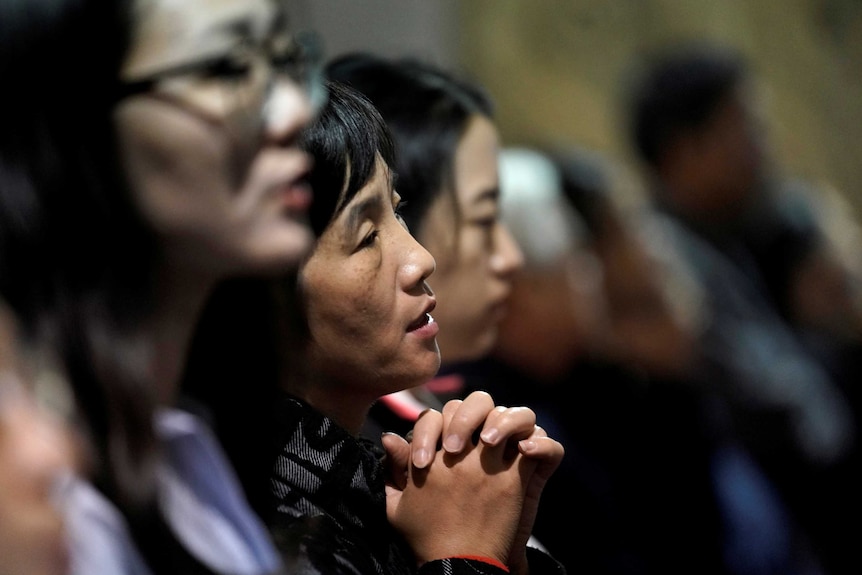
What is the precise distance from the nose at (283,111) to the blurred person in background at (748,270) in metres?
1.97

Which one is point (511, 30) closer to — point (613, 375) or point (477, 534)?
point (613, 375)

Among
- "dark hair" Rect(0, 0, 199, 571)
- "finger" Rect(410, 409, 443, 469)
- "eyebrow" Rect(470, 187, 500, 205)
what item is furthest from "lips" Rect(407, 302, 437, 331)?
"eyebrow" Rect(470, 187, 500, 205)

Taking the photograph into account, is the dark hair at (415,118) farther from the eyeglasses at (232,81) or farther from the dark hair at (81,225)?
the dark hair at (81,225)

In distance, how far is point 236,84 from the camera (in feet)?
→ 3.28

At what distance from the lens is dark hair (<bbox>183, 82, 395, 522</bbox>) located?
115 centimetres

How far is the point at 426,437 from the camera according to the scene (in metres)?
1.24

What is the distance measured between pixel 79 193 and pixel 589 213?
1.92 m

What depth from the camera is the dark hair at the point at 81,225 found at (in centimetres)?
92

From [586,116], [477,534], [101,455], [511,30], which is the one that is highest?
[101,455]

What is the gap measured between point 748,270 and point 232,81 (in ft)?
8.19

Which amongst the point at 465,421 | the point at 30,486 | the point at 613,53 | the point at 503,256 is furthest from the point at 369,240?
the point at 613,53

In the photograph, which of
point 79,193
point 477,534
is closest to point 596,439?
point 477,534

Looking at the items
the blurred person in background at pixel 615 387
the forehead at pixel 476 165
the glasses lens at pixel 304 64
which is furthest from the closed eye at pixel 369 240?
the blurred person in background at pixel 615 387

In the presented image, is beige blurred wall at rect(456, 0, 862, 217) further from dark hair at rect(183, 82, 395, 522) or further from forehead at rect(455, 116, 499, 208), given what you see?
dark hair at rect(183, 82, 395, 522)
